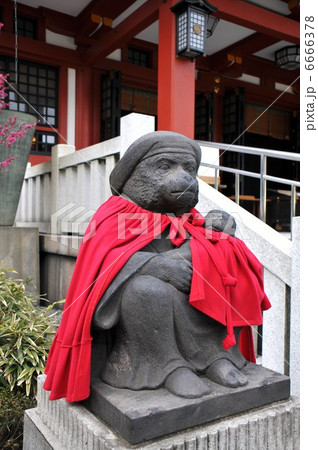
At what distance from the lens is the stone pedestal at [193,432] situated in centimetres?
149

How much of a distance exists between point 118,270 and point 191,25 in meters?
4.31

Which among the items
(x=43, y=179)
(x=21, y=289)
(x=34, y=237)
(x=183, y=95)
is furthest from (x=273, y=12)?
(x=21, y=289)

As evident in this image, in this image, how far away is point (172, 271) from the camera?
1.70 metres

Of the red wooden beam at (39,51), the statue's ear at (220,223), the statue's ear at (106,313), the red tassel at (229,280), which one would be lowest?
the statue's ear at (106,313)

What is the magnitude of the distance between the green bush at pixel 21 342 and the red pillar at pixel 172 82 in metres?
3.12

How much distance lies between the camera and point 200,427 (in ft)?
5.13

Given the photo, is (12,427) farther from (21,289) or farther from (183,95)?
(183,95)

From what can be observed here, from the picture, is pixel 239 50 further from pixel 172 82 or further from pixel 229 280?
pixel 229 280

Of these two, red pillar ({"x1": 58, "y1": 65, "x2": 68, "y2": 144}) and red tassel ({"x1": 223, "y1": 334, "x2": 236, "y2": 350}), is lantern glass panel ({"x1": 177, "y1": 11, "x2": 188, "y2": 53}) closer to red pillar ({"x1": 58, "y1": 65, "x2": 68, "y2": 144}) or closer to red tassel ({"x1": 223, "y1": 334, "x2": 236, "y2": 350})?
red pillar ({"x1": 58, "y1": 65, "x2": 68, "y2": 144})

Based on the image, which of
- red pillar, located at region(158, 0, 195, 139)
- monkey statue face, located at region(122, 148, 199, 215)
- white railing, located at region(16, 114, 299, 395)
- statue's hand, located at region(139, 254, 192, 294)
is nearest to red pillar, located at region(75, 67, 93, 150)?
white railing, located at region(16, 114, 299, 395)

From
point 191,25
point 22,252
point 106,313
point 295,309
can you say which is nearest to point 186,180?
point 106,313

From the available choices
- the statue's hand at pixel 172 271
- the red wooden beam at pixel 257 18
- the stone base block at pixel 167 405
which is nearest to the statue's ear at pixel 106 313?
the statue's hand at pixel 172 271

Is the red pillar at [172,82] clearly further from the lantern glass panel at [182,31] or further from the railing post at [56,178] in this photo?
the railing post at [56,178]
